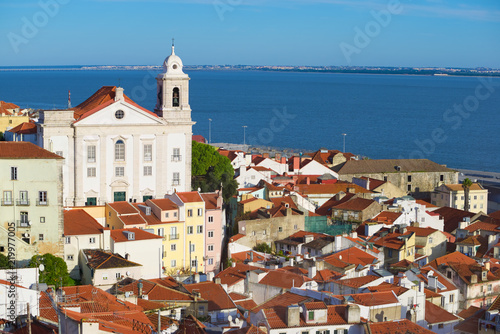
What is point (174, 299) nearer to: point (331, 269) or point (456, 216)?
point (331, 269)

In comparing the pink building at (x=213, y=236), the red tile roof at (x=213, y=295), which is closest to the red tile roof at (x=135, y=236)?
the pink building at (x=213, y=236)

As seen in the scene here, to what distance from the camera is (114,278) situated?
26.2m

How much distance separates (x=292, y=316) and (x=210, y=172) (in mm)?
22133

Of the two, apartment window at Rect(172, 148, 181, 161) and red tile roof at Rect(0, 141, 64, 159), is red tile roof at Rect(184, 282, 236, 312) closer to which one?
red tile roof at Rect(0, 141, 64, 159)


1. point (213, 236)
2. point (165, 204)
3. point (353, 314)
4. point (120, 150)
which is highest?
point (120, 150)

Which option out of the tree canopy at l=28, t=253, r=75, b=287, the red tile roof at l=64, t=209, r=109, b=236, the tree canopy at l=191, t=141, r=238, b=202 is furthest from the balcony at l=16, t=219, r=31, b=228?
the tree canopy at l=191, t=141, r=238, b=202

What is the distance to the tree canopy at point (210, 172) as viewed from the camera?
39.8 metres

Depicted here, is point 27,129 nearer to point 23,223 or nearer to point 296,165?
point 23,223

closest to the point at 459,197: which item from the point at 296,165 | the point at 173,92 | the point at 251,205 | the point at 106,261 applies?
the point at 296,165

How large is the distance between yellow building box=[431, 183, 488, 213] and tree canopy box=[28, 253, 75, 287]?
25.5 m

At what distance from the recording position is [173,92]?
1468 inches

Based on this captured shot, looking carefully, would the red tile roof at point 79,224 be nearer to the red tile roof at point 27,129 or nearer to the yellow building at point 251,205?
the red tile roof at point 27,129

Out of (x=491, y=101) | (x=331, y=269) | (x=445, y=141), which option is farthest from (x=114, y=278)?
(x=491, y=101)

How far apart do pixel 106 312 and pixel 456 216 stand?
25.0 metres
